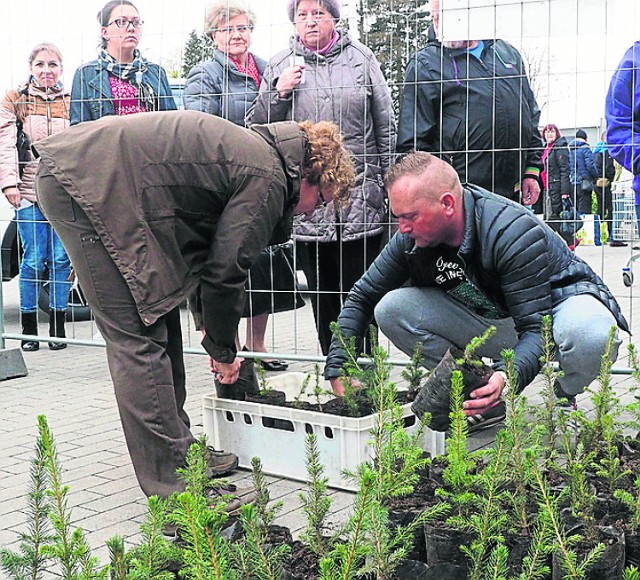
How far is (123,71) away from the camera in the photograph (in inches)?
232

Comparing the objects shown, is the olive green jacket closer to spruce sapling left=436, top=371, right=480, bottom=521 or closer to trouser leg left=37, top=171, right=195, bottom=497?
trouser leg left=37, top=171, right=195, bottom=497

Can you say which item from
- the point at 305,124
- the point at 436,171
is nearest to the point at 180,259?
the point at 305,124

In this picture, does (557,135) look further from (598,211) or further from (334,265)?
(334,265)

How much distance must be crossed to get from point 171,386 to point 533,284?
1413mm

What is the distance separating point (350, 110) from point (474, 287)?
162 centimetres

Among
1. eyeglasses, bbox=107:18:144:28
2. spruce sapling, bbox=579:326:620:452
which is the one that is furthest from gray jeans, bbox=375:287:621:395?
eyeglasses, bbox=107:18:144:28

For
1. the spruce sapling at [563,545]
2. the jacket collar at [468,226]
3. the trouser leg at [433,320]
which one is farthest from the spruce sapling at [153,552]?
the trouser leg at [433,320]

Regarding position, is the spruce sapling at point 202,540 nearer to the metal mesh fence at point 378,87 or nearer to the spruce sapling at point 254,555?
the spruce sapling at point 254,555

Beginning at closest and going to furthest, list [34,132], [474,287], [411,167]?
1. [411,167]
2. [474,287]
3. [34,132]

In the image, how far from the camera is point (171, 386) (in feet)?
11.5

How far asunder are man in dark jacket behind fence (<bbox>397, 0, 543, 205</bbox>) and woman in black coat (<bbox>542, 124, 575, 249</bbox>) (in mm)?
182

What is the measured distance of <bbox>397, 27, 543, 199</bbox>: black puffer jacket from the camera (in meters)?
5.08

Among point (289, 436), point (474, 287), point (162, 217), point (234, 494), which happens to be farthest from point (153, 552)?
point (474, 287)

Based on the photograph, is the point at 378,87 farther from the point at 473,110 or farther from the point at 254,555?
the point at 254,555
